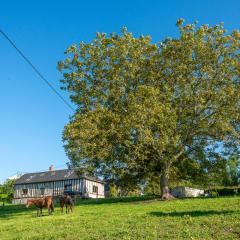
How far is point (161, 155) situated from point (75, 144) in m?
8.71

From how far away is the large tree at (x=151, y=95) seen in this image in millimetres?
40812

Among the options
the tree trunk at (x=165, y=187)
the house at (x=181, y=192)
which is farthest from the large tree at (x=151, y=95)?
the house at (x=181, y=192)

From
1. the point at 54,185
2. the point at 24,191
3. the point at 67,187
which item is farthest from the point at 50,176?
the point at 24,191

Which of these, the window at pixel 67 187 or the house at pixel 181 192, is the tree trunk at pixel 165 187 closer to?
the house at pixel 181 192

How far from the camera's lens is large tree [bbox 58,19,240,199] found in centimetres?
4081

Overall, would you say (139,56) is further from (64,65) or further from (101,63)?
(64,65)

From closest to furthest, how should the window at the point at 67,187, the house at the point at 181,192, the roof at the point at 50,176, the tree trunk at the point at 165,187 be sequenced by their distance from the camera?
the tree trunk at the point at 165,187 < the house at the point at 181,192 < the window at the point at 67,187 < the roof at the point at 50,176

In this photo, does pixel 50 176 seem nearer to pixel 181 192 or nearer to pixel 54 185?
pixel 54 185

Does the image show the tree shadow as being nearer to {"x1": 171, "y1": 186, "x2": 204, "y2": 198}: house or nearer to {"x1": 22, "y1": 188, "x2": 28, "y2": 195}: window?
{"x1": 171, "y1": 186, "x2": 204, "y2": 198}: house

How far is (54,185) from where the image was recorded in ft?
288

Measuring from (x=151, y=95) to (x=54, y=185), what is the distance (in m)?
52.5

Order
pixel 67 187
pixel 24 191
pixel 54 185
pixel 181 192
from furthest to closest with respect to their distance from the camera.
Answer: pixel 24 191, pixel 54 185, pixel 67 187, pixel 181 192

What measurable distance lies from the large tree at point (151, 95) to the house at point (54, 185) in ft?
132

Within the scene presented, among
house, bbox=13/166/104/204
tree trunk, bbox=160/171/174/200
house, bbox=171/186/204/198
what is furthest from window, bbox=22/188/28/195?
tree trunk, bbox=160/171/174/200
